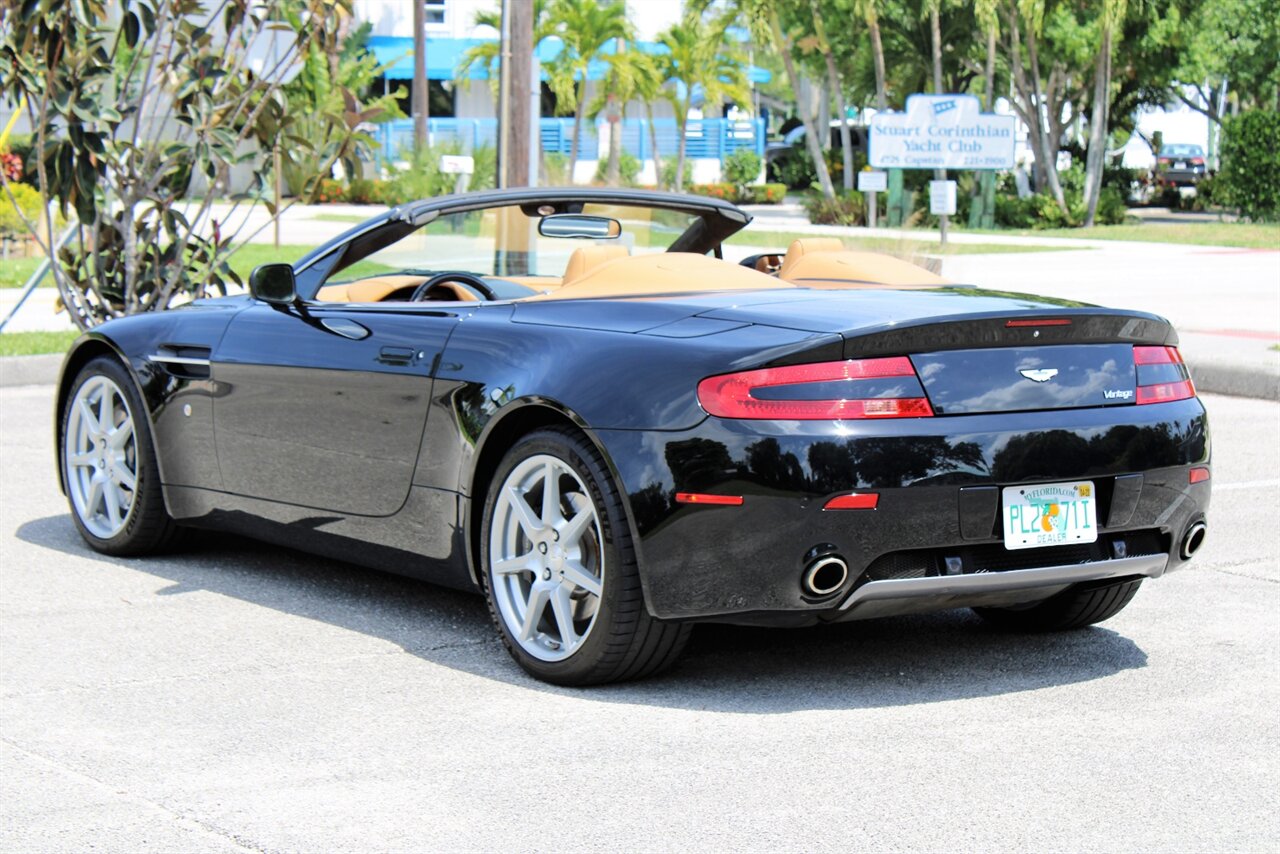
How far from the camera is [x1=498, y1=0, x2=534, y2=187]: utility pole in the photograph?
17.8 meters

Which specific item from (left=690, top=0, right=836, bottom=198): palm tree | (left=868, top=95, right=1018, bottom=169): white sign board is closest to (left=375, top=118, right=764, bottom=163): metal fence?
(left=690, top=0, right=836, bottom=198): palm tree

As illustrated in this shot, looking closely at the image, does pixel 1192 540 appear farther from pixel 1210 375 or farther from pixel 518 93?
pixel 518 93

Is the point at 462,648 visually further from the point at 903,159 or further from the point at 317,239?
the point at 317,239

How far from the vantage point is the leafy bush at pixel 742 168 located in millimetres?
52469

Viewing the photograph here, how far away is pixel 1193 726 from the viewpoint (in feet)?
15.3

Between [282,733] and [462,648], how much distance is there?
3.21 feet

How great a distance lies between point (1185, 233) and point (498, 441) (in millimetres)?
31683

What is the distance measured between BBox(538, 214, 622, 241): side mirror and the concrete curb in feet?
23.0

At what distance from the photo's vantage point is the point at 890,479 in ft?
15.0

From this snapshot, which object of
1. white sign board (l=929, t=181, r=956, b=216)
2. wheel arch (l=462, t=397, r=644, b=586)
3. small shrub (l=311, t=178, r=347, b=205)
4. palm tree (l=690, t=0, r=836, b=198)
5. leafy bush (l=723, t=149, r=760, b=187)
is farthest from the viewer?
leafy bush (l=723, t=149, r=760, b=187)

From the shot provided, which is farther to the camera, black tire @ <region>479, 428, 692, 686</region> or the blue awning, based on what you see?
the blue awning

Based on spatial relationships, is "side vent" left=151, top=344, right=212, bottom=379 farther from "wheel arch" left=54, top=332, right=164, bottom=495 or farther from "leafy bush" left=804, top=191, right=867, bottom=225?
"leafy bush" left=804, top=191, right=867, bottom=225

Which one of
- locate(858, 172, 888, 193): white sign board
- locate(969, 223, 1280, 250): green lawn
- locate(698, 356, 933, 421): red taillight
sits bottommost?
locate(969, 223, 1280, 250): green lawn

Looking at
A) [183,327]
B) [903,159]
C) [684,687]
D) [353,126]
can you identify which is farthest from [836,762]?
[903,159]
